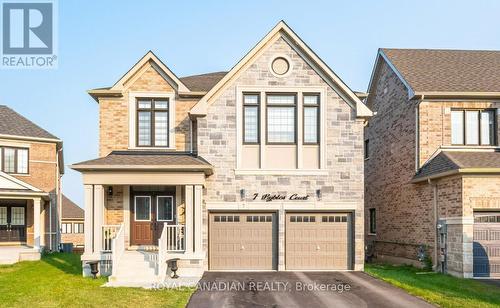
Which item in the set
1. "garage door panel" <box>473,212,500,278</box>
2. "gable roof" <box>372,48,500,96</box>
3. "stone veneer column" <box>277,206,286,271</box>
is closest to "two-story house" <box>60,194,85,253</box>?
"stone veneer column" <box>277,206,286,271</box>

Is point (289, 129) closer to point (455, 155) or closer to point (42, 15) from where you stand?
point (455, 155)

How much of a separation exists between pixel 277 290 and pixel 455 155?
377 inches

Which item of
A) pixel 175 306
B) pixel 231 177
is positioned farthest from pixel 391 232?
pixel 175 306

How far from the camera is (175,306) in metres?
11.5

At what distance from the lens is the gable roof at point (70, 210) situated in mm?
45625

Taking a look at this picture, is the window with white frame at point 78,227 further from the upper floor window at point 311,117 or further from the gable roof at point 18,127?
the upper floor window at point 311,117

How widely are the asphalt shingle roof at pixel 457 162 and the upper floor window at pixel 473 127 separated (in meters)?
0.63

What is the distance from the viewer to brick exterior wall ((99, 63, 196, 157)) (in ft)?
61.9

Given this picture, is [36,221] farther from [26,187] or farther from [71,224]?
[71,224]

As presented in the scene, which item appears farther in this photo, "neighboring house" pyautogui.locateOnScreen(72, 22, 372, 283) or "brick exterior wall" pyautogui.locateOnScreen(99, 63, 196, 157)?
"brick exterior wall" pyautogui.locateOnScreen(99, 63, 196, 157)

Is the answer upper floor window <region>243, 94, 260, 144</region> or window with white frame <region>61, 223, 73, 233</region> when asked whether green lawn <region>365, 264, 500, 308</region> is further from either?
window with white frame <region>61, 223, 73, 233</region>

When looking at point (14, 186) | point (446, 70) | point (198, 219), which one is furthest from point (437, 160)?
point (14, 186)

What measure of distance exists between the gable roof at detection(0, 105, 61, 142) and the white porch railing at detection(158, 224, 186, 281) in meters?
13.6

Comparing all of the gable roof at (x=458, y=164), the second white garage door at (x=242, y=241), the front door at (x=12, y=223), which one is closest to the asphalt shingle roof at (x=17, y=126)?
the front door at (x=12, y=223)
